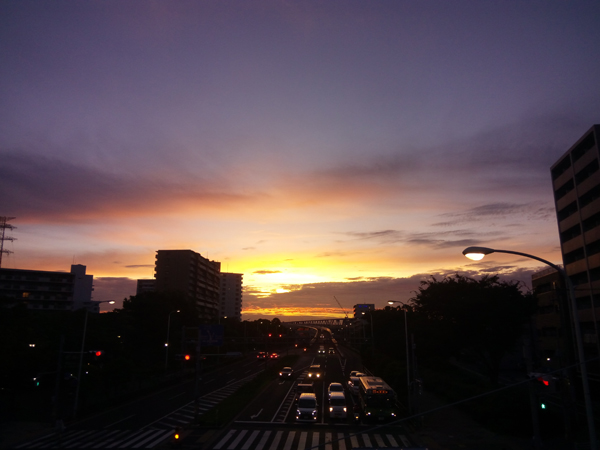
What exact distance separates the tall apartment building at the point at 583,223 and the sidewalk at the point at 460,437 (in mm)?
28594

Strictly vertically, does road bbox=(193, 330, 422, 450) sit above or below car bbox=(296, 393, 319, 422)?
below

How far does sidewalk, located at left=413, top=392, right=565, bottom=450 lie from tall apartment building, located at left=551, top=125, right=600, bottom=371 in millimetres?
28594

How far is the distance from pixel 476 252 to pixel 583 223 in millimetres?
52437

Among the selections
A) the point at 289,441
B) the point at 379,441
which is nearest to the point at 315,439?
the point at 289,441

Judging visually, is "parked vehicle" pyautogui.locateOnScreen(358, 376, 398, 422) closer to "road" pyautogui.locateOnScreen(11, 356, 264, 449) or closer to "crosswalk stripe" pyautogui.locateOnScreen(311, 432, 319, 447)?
"crosswalk stripe" pyautogui.locateOnScreen(311, 432, 319, 447)

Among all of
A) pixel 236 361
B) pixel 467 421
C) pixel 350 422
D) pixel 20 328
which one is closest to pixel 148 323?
pixel 236 361

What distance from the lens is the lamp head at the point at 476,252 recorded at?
12.3m

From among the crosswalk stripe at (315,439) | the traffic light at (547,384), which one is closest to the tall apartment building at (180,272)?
the crosswalk stripe at (315,439)

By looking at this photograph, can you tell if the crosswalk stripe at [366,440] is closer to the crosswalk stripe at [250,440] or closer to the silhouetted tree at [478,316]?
the crosswalk stripe at [250,440]

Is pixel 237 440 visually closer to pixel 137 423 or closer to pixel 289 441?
pixel 289 441

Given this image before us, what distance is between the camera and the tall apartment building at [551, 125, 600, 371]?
165 feet

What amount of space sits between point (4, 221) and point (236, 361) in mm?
67871

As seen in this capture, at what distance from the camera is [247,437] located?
1053 inches

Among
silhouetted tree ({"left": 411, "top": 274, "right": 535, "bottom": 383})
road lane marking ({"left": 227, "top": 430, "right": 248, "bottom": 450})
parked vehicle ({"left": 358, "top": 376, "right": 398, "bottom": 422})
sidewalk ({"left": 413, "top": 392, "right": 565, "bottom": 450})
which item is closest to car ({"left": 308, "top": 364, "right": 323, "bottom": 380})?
silhouetted tree ({"left": 411, "top": 274, "right": 535, "bottom": 383})
